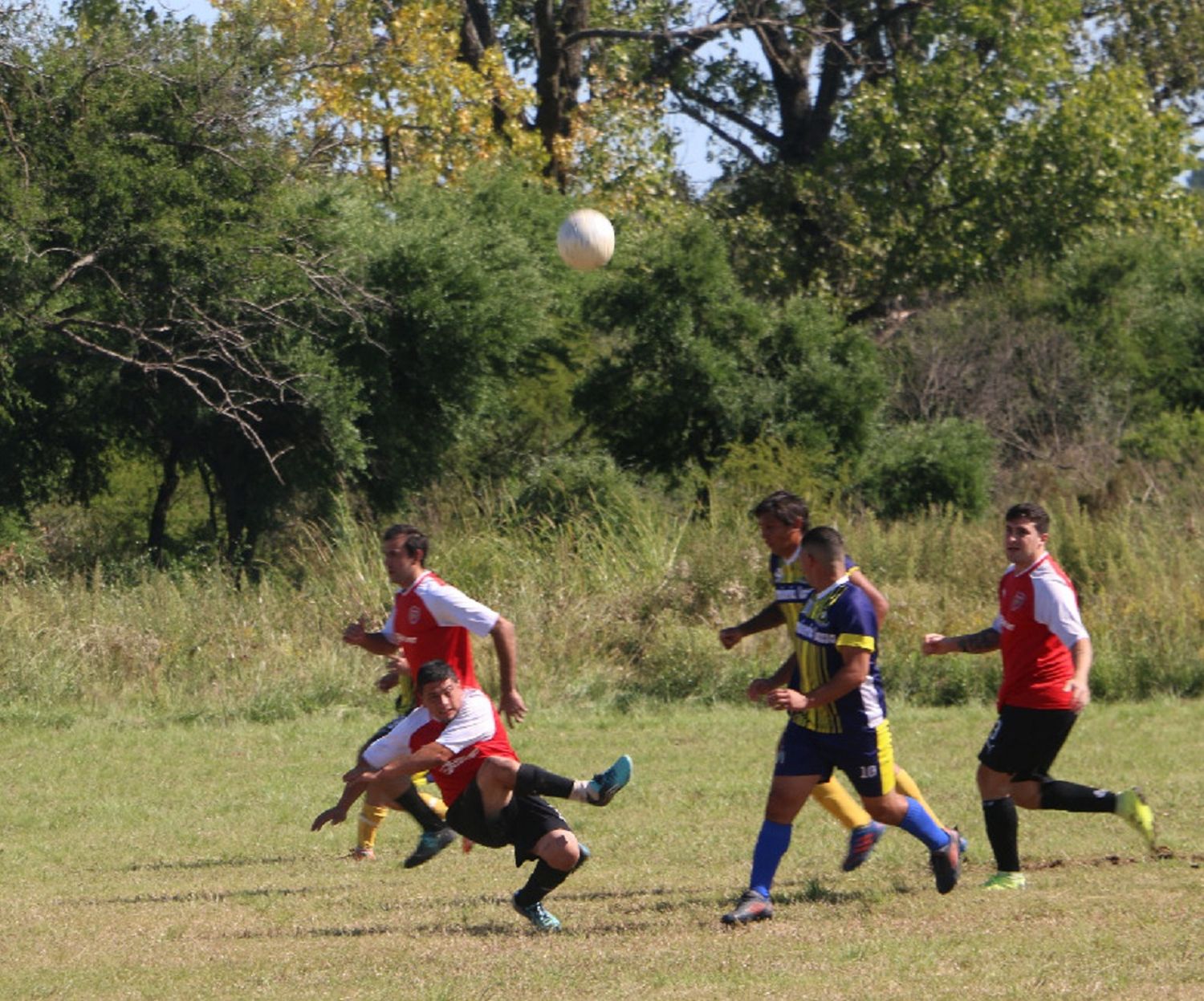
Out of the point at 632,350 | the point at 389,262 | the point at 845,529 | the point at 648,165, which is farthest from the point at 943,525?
the point at 648,165

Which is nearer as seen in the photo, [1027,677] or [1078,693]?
[1078,693]

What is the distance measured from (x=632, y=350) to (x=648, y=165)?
10184 millimetres

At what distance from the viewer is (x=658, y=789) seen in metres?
11.8

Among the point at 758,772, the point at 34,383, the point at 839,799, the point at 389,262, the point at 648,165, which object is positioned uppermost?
the point at 648,165

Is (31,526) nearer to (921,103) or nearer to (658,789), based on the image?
(658,789)

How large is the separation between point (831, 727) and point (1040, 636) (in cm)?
114

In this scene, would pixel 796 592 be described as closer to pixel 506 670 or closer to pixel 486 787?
pixel 506 670

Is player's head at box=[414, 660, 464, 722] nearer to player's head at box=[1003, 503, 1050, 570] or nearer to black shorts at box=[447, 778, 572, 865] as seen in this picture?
black shorts at box=[447, 778, 572, 865]

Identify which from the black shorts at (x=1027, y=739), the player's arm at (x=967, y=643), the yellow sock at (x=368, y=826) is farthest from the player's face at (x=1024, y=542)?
the yellow sock at (x=368, y=826)

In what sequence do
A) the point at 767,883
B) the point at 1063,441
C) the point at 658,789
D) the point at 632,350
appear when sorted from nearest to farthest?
the point at 767,883 → the point at 658,789 → the point at 632,350 → the point at 1063,441

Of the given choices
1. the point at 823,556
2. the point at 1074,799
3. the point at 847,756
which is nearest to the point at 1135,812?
the point at 1074,799

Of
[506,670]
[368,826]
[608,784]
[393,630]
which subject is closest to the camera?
[608,784]

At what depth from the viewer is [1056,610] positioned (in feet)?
25.3

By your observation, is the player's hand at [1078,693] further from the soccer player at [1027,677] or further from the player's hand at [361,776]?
the player's hand at [361,776]
